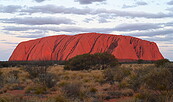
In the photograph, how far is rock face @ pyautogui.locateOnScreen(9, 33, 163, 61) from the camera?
61.5 metres

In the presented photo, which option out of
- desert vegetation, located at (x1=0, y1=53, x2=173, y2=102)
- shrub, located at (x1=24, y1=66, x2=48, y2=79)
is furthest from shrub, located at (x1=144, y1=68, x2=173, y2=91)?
shrub, located at (x1=24, y1=66, x2=48, y2=79)

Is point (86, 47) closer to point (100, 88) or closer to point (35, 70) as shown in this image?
point (35, 70)

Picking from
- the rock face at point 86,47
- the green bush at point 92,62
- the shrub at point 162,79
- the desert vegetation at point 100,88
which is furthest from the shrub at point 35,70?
the rock face at point 86,47

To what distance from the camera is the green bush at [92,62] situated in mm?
28337

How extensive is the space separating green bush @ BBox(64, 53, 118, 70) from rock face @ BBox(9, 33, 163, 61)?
1173 inches

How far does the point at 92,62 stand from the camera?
29.0 m

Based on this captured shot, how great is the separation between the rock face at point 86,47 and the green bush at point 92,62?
97.8 feet

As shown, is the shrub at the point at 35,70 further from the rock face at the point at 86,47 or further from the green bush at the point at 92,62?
the rock face at the point at 86,47

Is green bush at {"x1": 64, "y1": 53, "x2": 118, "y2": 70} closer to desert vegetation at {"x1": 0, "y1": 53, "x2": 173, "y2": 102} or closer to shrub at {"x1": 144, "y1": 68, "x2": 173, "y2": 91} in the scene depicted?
desert vegetation at {"x1": 0, "y1": 53, "x2": 173, "y2": 102}

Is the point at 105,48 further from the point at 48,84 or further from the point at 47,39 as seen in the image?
the point at 48,84

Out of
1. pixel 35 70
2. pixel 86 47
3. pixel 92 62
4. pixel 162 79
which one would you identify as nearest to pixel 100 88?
pixel 162 79

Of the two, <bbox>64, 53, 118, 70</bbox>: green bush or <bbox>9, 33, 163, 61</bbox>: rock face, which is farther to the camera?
<bbox>9, 33, 163, 61</bbox>: rock face

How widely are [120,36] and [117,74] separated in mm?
54035

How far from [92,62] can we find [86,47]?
33385mm
